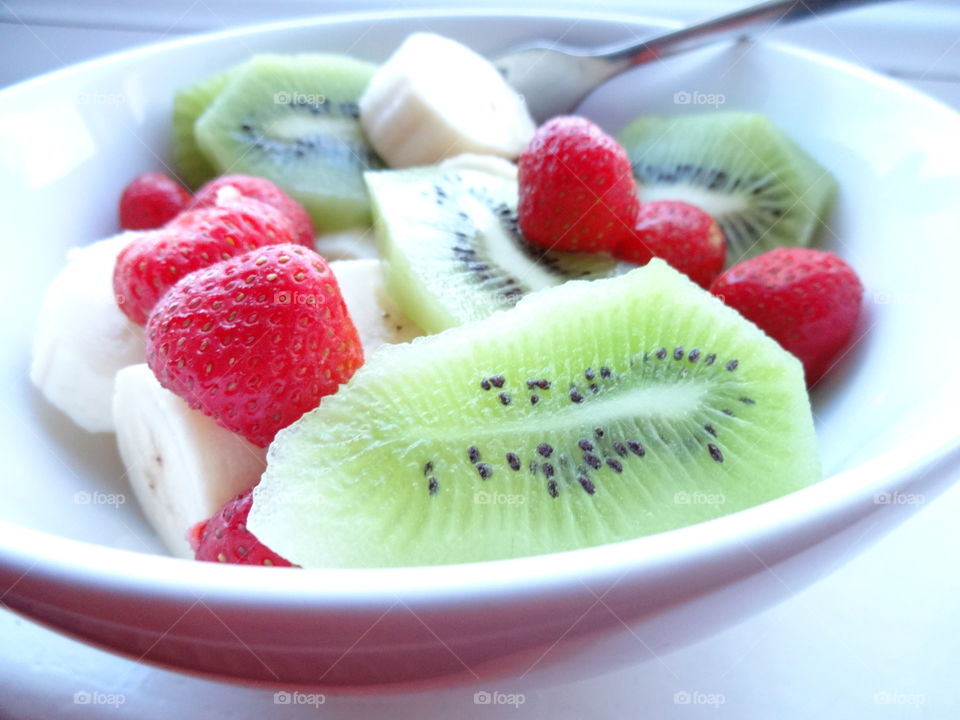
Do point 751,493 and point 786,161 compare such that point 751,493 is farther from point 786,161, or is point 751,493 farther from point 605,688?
point 786,161

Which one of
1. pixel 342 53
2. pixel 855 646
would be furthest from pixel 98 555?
pixel 342 53

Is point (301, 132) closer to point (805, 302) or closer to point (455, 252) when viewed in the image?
point (455, 252)

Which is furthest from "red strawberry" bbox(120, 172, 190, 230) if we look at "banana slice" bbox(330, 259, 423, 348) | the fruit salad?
"banana slice" bbox(330, 259, 423, 348)
